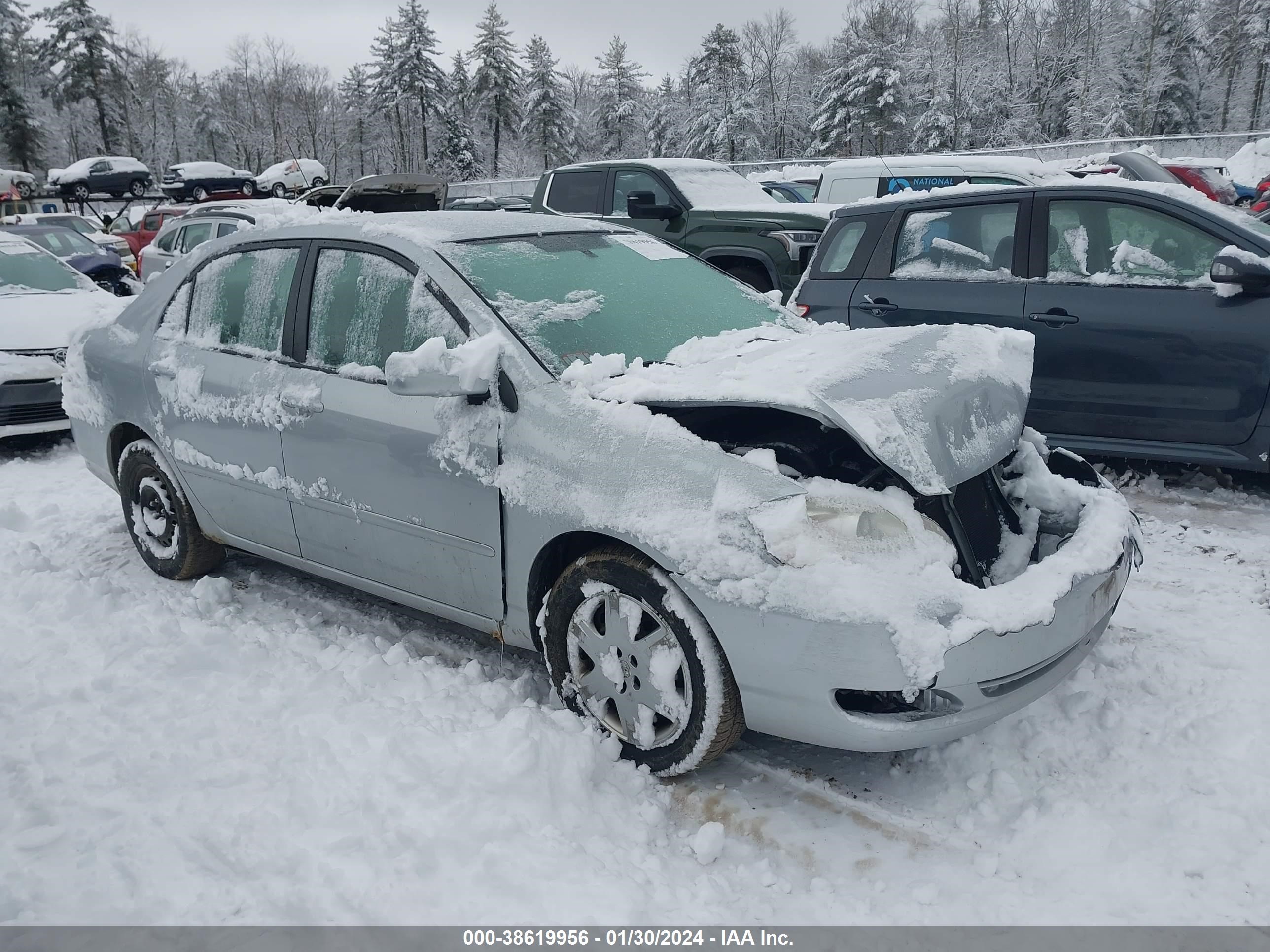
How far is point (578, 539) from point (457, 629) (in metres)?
1.28

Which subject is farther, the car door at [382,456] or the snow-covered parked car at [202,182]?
the snow-covered parked car at [202,182]

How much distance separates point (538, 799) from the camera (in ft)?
9.18

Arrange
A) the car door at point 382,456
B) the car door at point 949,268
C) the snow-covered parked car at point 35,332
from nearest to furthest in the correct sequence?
1. the car door at point 382,456
2. the car door at point 949,268
3. the snow-covered parked car at point 35,332

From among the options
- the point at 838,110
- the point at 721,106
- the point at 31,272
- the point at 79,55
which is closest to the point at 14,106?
the point at 79,55

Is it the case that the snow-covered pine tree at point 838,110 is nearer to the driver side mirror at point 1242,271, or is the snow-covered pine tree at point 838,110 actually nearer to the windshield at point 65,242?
the windshield at point 65,242

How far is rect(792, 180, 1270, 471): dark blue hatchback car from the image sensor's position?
4887 mm

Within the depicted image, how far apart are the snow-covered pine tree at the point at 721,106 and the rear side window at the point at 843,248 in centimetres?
4963

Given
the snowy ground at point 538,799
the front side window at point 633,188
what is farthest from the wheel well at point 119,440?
the front side window at point 633,188

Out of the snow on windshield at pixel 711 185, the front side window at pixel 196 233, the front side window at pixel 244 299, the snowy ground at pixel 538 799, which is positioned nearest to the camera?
the snowy ground at pixel 538 799

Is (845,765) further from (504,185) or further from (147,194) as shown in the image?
(147,194)

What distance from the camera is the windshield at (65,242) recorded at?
14.7 m

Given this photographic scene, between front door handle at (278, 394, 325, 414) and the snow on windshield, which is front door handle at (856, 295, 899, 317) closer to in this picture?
front door handle at (278, 394, 325, 414)
